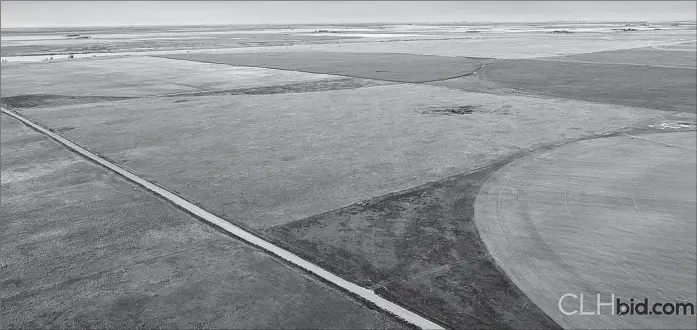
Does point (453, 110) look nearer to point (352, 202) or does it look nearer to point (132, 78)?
point (352, 202)

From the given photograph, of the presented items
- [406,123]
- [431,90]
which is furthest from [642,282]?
[431,90]

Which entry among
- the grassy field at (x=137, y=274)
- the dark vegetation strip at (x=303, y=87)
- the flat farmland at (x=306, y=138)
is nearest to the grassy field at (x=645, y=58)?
the flat farmland at (x=306, y=138)

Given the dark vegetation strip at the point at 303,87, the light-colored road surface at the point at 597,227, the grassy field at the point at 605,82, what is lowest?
the light-colored road surface at the point at 597,227

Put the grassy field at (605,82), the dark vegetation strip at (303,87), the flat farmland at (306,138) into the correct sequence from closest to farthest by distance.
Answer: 1. the flat farmland at (306,138)
2. the grassy field at (605,82)
3. the dark vegetation strip at (303,87)

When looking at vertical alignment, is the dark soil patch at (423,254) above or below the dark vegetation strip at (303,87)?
below

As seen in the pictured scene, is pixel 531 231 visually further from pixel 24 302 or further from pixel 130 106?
pixel 130 106

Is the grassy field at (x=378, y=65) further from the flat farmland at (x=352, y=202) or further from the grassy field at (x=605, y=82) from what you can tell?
the flat farmland at (x=352, y=202)
